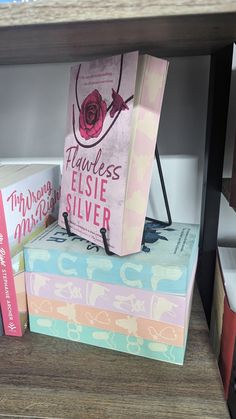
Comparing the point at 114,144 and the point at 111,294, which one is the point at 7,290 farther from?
the point at 114,144

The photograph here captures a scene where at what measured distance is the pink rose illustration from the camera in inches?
19.9

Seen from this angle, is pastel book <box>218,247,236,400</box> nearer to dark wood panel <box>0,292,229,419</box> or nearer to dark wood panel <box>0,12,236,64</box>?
dark wood panel <box>0,292,229,419</box>

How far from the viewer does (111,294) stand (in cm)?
49

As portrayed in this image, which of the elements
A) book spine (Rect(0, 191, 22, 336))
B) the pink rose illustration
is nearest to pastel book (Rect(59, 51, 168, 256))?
the pink rose illustration

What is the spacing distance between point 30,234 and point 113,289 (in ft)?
0.58

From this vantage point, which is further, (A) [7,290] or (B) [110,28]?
(A) [7,290]

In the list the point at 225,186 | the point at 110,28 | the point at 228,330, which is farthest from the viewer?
the point at 225,186

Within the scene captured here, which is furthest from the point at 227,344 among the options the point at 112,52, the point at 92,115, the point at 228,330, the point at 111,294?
the point at 112,52

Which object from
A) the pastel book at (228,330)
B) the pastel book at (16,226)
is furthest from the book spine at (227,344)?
the pastel book at (16,226)

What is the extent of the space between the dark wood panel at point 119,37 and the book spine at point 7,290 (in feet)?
0.76

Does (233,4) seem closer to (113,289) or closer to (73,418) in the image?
(113,289)

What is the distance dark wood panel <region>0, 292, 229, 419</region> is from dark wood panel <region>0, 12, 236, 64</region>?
1.43ft

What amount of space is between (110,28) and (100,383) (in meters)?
0.45

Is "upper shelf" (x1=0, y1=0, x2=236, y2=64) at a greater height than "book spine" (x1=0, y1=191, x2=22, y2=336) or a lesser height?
greater
